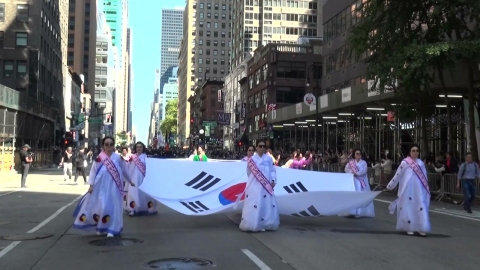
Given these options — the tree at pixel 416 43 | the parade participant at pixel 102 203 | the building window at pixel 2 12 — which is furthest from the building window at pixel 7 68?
the parade participant at pixel 102 203

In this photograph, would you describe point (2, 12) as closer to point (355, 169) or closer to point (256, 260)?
point (355, 169)

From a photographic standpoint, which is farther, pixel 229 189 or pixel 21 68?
pixel 21 68

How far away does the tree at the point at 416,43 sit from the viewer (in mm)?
18375

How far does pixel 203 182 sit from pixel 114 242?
3.84 m

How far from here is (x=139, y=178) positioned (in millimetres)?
12977

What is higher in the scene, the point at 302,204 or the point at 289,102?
the point at 289,102

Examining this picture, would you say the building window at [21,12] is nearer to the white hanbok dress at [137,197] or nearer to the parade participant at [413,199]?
the white hanbok dress at [137,197]

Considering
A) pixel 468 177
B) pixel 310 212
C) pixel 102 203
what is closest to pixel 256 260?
pixel 102 203

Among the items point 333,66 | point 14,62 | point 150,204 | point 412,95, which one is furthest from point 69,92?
point 150,204

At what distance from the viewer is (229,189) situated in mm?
12633

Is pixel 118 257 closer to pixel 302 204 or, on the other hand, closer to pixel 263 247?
pixel 263 247

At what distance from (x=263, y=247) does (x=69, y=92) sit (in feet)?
279

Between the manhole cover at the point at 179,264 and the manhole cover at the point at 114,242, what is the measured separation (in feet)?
5.41

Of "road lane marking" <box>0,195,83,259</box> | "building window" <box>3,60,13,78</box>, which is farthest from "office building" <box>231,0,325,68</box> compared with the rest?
"road lane marking" <box>0,195,83,259</box>
